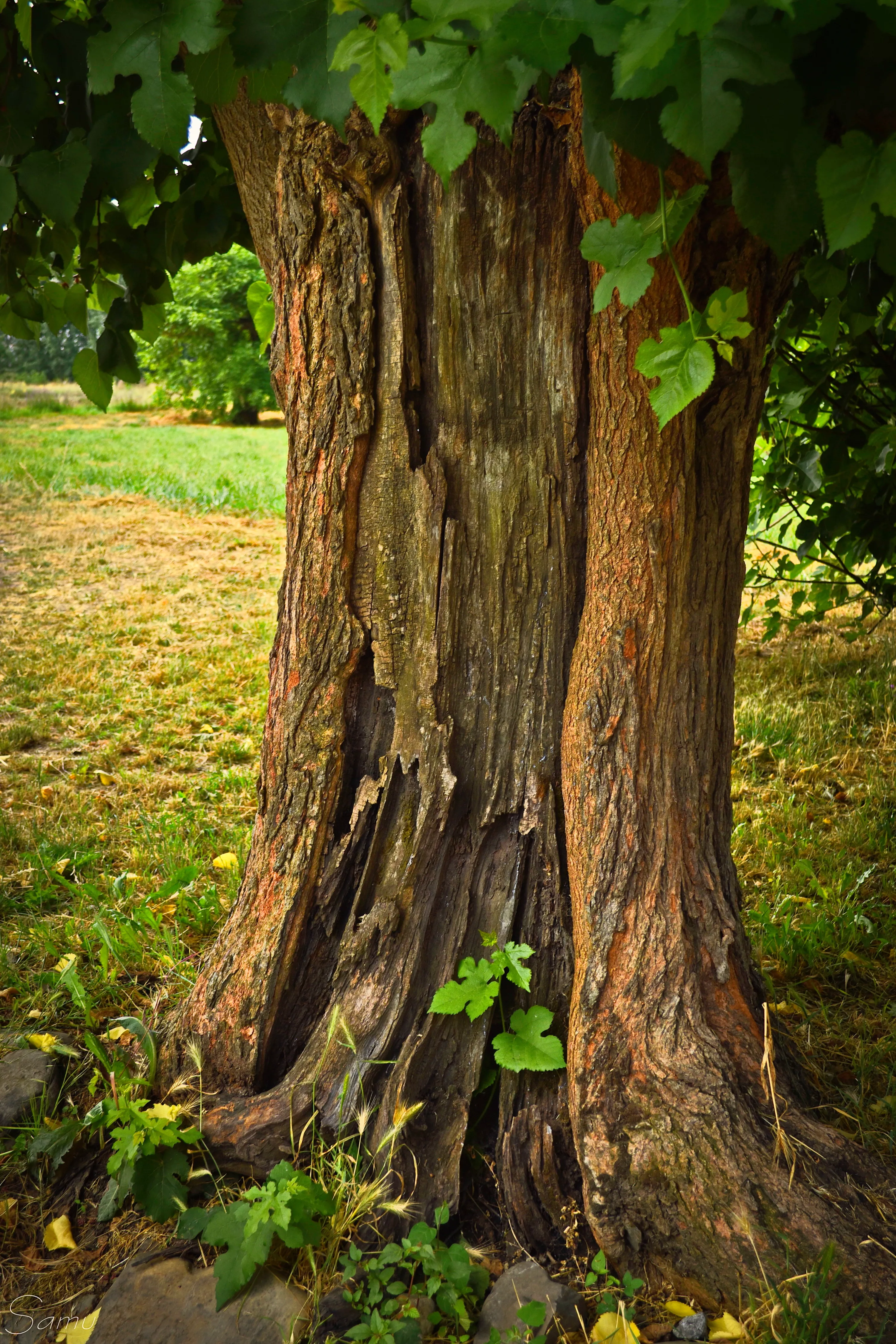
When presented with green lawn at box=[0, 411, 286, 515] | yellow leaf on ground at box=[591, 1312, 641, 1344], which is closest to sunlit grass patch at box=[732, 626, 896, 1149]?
yellow leaf on ground at box=[591, 1312, 641, 1344]

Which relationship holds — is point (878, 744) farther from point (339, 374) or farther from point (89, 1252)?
point (89, 1252)

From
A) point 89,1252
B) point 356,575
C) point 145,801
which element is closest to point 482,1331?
point 89,1252

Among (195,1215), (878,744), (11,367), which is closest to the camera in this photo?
(195,1215)

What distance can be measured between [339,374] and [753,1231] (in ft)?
5.89

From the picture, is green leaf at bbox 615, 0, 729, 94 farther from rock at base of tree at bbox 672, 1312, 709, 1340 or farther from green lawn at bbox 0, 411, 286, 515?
green lawn at bbox 0, 411, 286, 515

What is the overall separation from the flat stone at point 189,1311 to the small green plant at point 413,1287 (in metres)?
0.11

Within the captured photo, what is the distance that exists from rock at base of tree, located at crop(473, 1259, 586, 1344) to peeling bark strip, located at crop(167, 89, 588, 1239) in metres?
0.16

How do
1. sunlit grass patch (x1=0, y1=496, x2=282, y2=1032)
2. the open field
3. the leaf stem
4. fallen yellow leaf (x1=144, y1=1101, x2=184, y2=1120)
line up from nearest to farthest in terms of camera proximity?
the leaf stem
fallen yellow leaf (x1=144, y1=1101, x2=184, y2=1120)
the open field
sunlit grass patch (x1=0, y1=496, x2=282, y2=1032)

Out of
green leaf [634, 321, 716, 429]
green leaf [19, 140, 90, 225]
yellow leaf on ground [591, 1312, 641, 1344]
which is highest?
green leaf [19, 140, 90, 225]

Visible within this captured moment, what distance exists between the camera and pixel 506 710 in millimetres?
1988

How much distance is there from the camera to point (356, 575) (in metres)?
2.00

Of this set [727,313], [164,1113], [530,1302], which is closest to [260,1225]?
[164,1113]

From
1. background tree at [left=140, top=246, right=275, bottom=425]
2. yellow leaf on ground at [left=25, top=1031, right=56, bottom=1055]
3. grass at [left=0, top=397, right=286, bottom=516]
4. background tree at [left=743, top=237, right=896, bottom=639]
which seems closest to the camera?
yellow leaf on ground at [left=25, top=1031, right=56, bottom=1055]

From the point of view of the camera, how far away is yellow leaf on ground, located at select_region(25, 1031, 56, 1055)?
2.31 m
